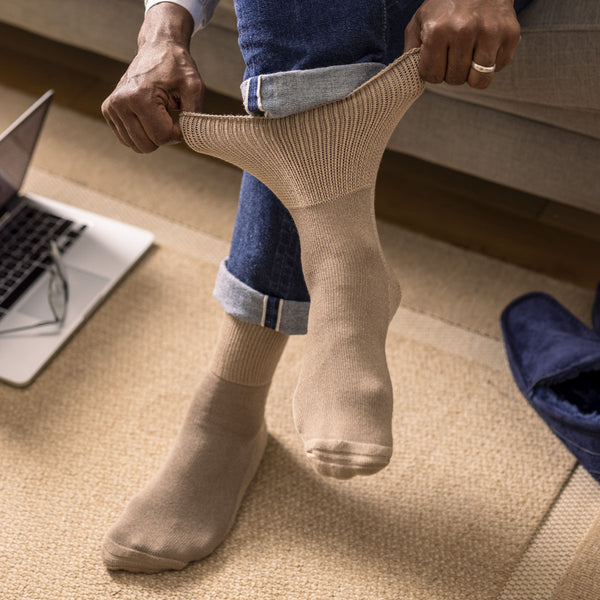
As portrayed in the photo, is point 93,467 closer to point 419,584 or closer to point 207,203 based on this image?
point 419,584

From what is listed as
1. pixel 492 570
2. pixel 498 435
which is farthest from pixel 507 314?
pixel 492 570

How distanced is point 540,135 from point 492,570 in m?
0.63

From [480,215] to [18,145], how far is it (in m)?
0.81

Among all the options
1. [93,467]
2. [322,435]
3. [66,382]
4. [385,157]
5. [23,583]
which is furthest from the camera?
[385,157]

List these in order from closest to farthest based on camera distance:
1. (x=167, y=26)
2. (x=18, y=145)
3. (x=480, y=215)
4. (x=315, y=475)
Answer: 1. (x=167, y=26)
2. (x=315, y=475)
3. (x=18, y=145)
4. (x=480, y=215)

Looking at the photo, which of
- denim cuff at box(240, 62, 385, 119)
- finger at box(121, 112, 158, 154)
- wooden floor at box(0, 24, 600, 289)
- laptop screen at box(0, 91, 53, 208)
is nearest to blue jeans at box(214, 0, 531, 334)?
denim cuff at box(240, 62, 385, 119)

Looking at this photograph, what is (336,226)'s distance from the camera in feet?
2.34

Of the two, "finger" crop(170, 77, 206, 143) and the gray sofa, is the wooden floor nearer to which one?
the gray sofa

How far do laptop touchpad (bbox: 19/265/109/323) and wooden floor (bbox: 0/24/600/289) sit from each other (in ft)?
1.67

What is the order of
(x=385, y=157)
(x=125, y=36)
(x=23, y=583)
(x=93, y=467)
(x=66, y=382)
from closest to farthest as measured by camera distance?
(x=23, y=583) → (x=93, y=467) → (x=66, y=382) → (x=125, y=36) → (x=385, y=157)

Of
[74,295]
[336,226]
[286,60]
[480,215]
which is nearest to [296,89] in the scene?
[286,60]

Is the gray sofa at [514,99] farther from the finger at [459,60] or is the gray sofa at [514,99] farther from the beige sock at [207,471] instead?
the beige sock at [207,471]

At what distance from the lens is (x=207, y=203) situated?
1.33 metres

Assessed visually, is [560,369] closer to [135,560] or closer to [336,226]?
[336,226]
